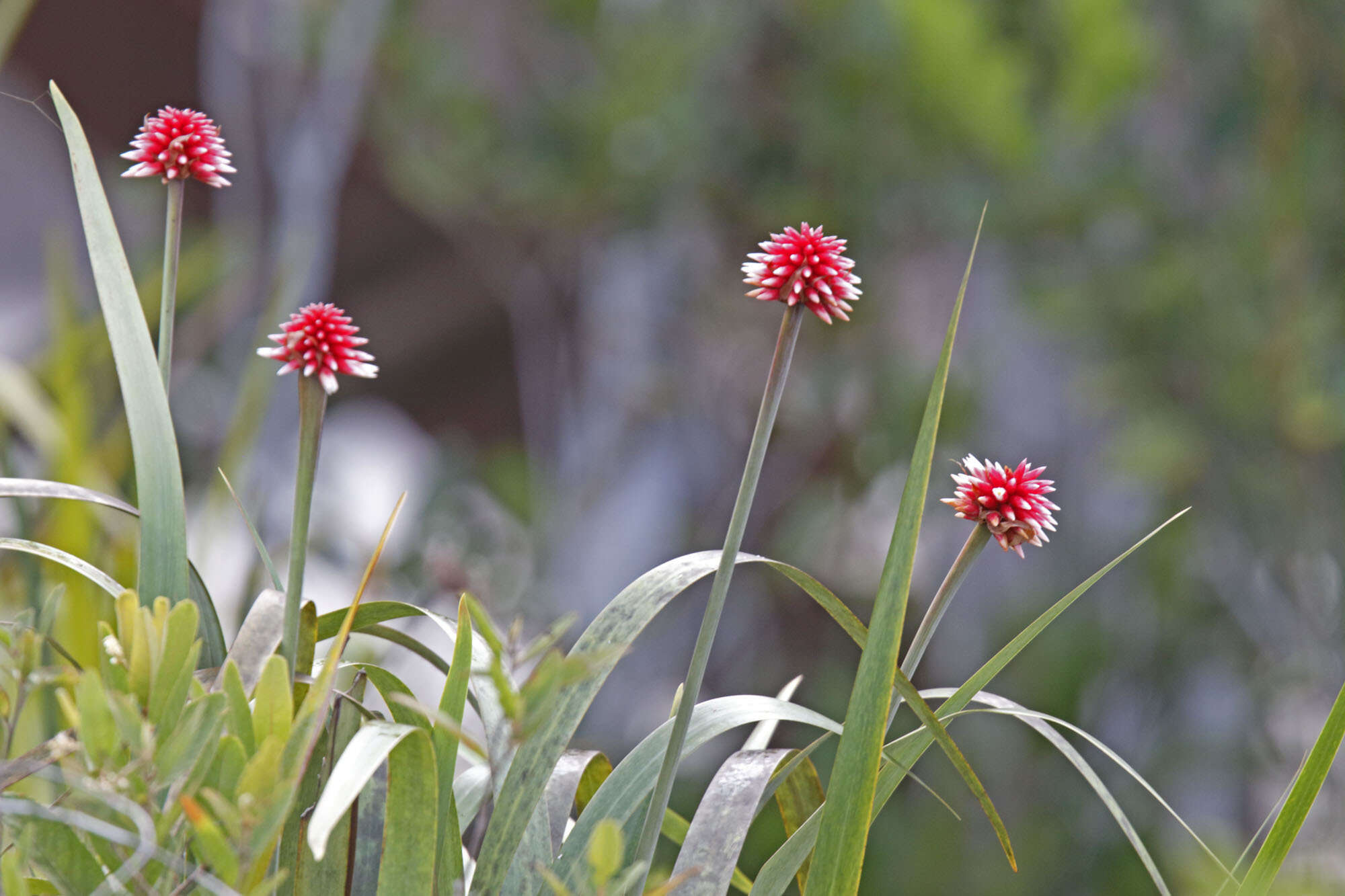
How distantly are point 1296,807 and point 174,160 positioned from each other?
1.12ft

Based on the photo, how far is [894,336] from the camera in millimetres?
1731

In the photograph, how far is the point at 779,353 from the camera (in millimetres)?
260

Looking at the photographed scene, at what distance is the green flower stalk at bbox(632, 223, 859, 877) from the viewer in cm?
25

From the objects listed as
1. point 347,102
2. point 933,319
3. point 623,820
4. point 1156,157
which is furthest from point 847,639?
point 623,820

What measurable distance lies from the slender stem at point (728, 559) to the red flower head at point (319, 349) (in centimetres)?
9

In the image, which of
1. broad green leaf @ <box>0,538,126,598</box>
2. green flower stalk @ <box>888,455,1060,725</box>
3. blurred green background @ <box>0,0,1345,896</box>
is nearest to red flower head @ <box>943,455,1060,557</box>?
green flower stalk @ <box>888,455,1060,725</box>

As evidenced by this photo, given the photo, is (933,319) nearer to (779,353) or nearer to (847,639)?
(847,639)

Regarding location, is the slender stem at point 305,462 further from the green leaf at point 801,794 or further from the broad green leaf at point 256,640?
the green leaf at point 801,794

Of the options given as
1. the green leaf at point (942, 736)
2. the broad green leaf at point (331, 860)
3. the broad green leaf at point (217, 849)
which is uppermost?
the green leaf at point (942, 736)

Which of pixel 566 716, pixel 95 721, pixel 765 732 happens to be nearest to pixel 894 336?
pixel 765 732

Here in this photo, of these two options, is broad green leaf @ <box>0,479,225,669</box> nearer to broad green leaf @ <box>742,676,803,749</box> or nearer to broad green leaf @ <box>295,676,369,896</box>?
broad green leaf @ <box>295,676,369,896</box>

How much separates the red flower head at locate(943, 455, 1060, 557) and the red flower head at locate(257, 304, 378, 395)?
144 millimetres


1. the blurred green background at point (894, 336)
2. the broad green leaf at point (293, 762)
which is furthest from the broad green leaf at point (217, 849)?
the blurred green background at point (894, 336)

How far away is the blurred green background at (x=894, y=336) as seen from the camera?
143cm
